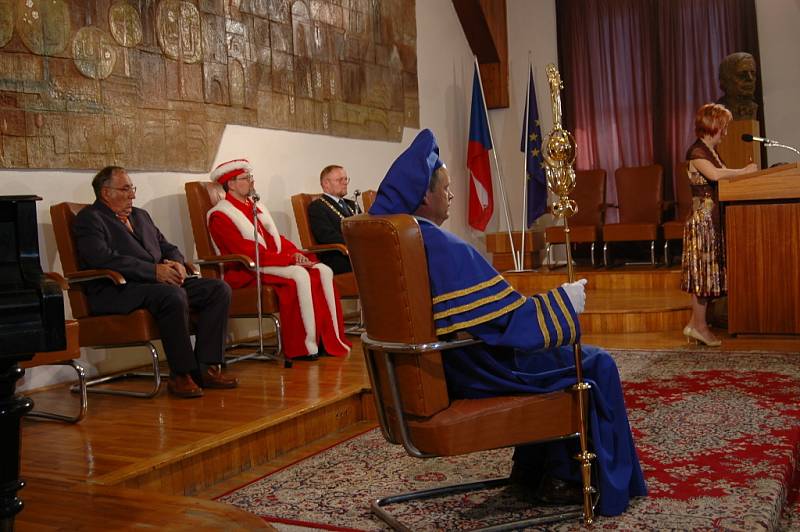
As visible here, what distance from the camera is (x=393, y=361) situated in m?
2.57

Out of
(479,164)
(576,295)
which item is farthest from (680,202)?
(576,295)

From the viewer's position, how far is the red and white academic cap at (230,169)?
5.52 meters

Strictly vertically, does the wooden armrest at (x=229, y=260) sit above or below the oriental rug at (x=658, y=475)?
above

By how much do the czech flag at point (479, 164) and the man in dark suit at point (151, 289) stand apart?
491cm

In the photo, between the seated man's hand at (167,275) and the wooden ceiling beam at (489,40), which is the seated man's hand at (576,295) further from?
the wooden ceiling beam at (489,40)

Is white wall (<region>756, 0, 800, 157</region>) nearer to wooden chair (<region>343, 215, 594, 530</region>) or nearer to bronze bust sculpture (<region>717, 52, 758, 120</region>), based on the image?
bronze bust sculpture (<region>717, 52, 758, 120</region>)

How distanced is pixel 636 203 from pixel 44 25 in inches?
225

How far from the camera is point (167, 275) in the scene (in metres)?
4.55

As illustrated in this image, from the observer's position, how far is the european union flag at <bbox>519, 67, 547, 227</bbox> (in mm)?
9320

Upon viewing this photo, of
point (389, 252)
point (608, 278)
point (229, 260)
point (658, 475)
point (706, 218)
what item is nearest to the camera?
point (389, 252)

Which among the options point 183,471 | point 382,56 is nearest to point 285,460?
point 183,471

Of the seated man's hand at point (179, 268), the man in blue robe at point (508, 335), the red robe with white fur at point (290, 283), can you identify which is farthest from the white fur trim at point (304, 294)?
the man in blue robe at point (508, 335)

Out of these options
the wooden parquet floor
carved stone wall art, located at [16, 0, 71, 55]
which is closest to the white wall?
the wooden parquet floor

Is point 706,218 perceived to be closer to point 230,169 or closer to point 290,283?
point 290,283
